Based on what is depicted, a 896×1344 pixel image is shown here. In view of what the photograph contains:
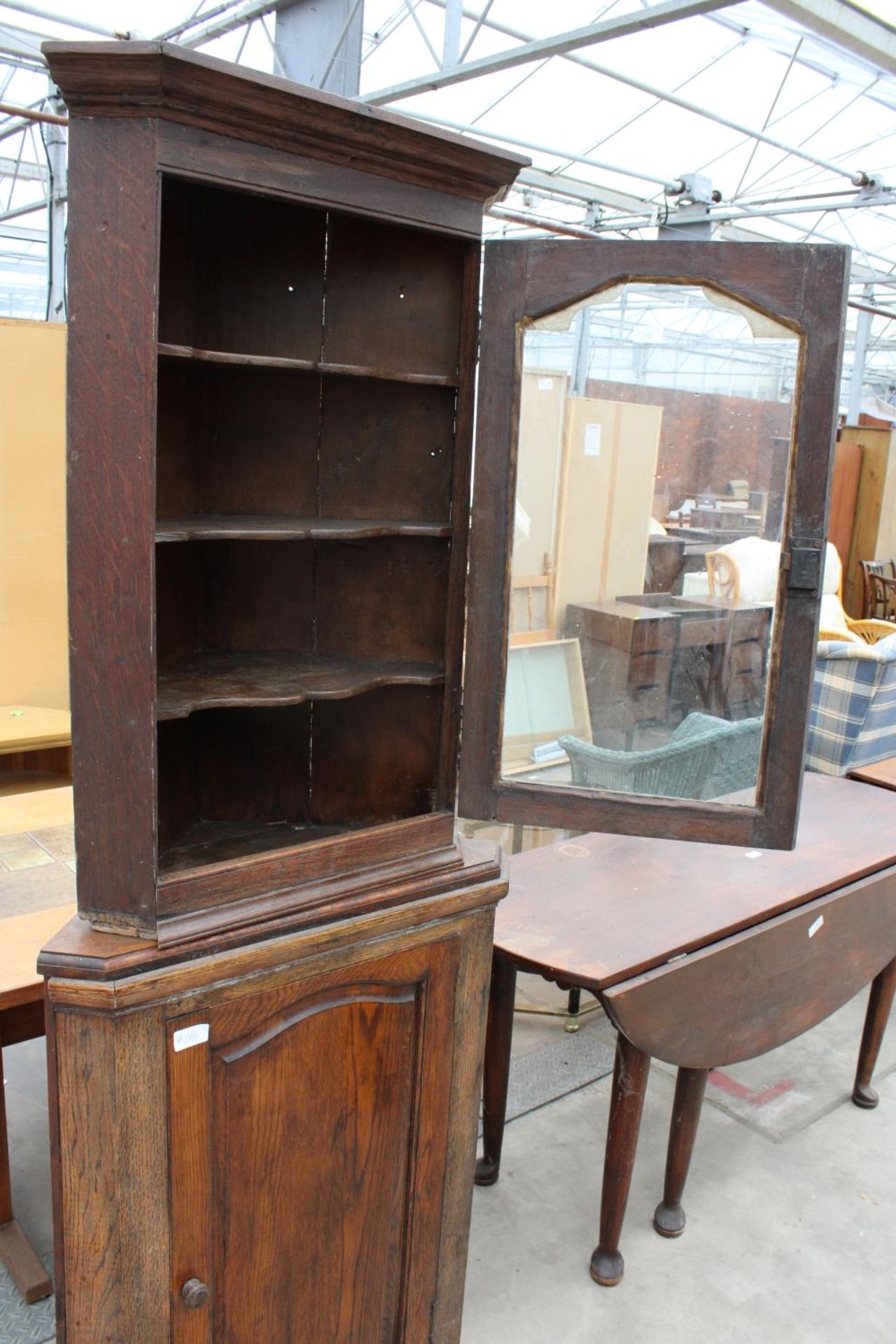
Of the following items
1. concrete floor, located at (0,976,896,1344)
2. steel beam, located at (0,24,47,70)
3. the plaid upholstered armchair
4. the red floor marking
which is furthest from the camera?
steel beam, located at (0,24,47,70)

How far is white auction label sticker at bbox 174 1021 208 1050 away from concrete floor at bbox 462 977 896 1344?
1053 mm

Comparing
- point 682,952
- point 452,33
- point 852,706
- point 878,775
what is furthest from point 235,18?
point 682,952

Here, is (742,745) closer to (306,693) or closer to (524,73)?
(306,693)

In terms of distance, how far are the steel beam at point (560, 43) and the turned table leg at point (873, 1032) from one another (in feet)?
10.3

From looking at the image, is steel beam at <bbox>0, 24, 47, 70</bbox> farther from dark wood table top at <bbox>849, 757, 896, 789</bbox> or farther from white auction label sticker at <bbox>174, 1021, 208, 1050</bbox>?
white auction label sticker at <bbox>174, 1021, 208, 1050</bbox>

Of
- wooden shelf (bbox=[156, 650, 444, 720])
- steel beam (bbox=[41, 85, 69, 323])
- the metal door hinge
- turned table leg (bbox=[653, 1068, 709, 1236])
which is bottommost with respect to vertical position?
turned table leg (bbox=[653, 1068, 709, 1236])

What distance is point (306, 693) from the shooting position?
4.72ft

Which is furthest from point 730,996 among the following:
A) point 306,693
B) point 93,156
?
point 93,156

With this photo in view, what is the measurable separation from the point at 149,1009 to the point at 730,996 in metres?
1.23

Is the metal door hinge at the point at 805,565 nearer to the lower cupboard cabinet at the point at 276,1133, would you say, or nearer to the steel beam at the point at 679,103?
the lower cupboard cabinet at the point at 276,1133

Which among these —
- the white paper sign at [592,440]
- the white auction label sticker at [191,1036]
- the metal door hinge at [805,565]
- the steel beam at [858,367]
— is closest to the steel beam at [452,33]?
the white paper sign at [592,440]

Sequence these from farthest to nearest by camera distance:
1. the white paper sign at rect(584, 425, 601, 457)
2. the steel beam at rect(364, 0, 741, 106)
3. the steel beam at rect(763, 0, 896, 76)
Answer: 1. the steel beam at rect(763, 0, 896, 76)
2. the steel beam at rect(364, 0, 741, 106)
3. the white paper sign at rect(584, 425, 601, 457)

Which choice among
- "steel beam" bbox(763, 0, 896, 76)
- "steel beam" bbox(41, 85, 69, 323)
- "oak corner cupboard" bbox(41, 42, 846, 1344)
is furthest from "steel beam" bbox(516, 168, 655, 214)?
"oak corner cupboard" bbox(41, 42, 846, 1344)

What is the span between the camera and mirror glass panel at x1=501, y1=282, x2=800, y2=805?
1.63 meters
